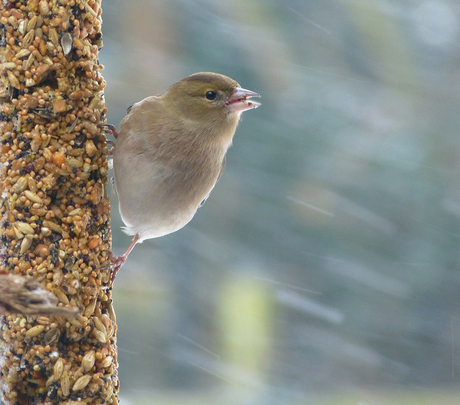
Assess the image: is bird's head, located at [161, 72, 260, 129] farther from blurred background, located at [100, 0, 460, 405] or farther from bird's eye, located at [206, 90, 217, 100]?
blurred background, located at [100, 0, 460, 405]

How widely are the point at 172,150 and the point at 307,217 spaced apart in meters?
2.08

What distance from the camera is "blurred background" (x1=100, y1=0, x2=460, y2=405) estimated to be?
12.3ft

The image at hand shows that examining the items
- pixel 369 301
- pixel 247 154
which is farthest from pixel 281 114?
pixel 369 301

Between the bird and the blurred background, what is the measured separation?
1.59 meters

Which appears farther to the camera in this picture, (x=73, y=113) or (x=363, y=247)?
(x=363, y=247)

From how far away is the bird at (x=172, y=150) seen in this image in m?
1.98

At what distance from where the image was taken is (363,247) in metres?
4.04

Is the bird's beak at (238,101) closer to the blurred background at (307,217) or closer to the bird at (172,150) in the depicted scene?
the bird at (172,150)

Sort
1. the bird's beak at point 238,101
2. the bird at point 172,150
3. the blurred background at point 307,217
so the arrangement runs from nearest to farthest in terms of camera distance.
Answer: the bird at point 172,150 < the bird's beak at point 238,101 < the blurred background at point 307,217

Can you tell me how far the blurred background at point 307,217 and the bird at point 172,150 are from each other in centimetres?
159

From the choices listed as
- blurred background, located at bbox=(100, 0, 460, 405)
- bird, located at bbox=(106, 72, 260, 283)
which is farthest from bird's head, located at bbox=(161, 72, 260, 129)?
blurred background, located at bbox=(100, 0, 460, 405)

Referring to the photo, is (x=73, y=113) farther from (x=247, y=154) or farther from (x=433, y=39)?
(x=433, y=39)

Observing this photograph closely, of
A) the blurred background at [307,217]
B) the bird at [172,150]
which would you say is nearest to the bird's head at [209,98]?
the bird at [172,150]

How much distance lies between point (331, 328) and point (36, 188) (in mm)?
2825
